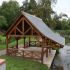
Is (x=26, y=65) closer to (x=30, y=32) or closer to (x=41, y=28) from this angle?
(x=30, y=32)

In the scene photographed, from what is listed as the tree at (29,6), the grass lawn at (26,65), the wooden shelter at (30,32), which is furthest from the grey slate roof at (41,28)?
the tree at (29,6)

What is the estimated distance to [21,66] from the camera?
15664 millimetres

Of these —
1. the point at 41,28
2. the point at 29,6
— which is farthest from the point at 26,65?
the point at 29,6

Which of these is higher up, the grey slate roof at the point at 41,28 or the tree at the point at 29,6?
the tree at the point at 29,6

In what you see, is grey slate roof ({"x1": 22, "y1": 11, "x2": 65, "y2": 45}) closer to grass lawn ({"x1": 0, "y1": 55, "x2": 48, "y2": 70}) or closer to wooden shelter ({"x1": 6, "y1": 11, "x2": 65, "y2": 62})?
wooden shelter ({"x1": 6, "y1": 11, "x2": 65, "y2": 62})

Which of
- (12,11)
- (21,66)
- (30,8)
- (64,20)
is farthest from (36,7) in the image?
(21,66)

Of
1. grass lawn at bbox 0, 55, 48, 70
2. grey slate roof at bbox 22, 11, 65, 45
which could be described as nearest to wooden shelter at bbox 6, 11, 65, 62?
grey slate roof at bbox 22, 11, 65, 45

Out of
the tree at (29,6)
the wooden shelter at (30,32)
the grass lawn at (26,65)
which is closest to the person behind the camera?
the grass lawn at (26,65)

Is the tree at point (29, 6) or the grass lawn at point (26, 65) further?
the tree at point (29, 6)

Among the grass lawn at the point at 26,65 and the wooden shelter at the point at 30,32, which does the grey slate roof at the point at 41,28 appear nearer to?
the wooden shelter at the point at 30,32

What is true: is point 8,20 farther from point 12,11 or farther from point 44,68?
point 44,68

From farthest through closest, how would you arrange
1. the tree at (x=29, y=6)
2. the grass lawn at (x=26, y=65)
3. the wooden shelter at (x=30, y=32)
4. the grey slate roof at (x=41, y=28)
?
the tree at (x=29, y=6)
the grey slate roof at (x=41, y=28)
the wooden shelter at (x=30, y=32)
the grass lawn at (x=26, y=65)

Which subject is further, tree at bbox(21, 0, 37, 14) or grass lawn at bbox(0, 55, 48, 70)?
tree at bbox(21, 0, 37, 14)

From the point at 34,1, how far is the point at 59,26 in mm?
10827
